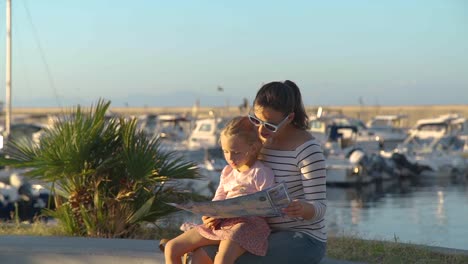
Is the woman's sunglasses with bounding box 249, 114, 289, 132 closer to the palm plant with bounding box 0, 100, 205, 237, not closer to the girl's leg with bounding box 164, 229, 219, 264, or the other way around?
the girl's leg with bounding box 164, 229, 219, 264

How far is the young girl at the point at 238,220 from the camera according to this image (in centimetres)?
464

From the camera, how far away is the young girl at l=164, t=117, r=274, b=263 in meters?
4.64

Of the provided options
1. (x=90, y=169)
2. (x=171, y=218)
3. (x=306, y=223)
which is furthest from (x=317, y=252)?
→ (x=171, y=218)

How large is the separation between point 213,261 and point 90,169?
356cm

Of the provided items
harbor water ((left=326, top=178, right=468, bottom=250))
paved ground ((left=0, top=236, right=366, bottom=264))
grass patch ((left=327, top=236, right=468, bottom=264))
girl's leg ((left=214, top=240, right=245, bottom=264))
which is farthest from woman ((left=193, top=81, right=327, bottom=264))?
harbor water ((left=326, top=178, right=468, bottom=250))

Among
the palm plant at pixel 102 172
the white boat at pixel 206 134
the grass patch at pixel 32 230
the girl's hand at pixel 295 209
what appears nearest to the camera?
the girl's hand at pixel 295 209

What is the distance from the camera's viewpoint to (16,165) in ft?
27.5

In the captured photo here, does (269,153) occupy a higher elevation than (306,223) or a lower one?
higher

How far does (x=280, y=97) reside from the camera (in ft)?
15.8

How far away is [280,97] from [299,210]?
67 centimetres

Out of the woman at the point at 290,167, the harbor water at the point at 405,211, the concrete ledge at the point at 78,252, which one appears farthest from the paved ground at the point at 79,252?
the harbor water at the point at 405,211

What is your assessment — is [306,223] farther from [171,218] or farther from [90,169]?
[171,218]

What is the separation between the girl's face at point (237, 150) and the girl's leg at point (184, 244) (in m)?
0.45

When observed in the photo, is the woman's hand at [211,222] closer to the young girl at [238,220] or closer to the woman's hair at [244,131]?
the young girl at [238,220]
